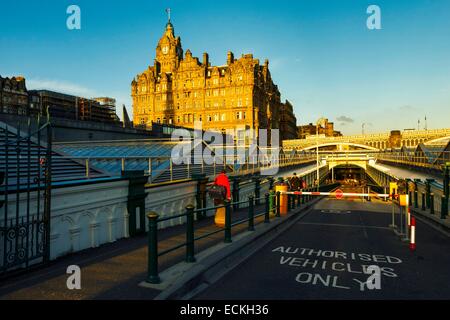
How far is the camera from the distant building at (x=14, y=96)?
→ 233 ft

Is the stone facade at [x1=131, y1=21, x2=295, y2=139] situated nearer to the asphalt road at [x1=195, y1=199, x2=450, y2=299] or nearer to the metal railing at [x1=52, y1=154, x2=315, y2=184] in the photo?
the metal railing at [x1=52, y1=154, x2=315, y2=184]

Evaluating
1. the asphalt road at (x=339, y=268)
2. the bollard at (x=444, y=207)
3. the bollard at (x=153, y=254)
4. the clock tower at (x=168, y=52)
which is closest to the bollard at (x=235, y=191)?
the asphalt road at (x=339, y=268)

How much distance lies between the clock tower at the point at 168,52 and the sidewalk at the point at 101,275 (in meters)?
99.7

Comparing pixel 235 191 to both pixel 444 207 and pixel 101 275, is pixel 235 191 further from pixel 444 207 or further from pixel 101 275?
pixel 101 275

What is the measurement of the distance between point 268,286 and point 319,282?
3.33ft

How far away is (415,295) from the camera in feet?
17.0

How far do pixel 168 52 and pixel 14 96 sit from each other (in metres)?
47.6

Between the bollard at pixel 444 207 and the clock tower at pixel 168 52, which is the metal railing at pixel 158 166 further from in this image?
the clock tower at pixel 168 52

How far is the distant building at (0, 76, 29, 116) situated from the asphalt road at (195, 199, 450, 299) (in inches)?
3176

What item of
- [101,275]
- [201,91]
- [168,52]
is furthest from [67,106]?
[101,275]

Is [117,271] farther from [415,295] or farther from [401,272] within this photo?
[401,272]

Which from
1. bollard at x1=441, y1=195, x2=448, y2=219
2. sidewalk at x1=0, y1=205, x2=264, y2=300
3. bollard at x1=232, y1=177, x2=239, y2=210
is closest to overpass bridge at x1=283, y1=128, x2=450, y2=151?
bollard at x1=232, y1=177, x2=239, y2=210

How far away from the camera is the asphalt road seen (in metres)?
5.23
